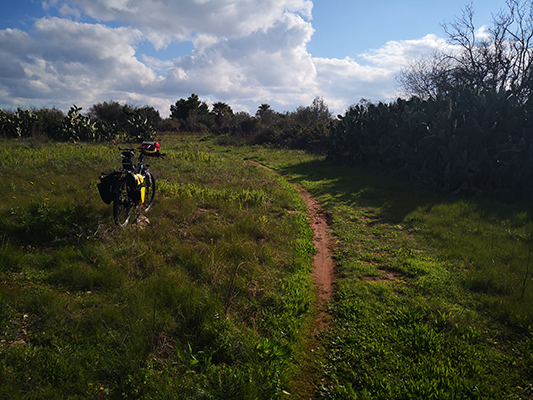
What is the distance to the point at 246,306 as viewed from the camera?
383cm

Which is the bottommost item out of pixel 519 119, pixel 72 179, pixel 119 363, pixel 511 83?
pixel 119 363

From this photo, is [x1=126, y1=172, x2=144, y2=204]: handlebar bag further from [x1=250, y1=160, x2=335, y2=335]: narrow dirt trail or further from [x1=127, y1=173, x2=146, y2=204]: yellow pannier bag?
[x1=250, y1=160, x2=335, y2=335]: narrow dirt trail

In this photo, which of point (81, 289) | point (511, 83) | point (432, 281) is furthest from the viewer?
point (511, 83)

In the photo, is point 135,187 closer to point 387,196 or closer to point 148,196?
point 148,196

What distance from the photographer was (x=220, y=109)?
52.3 metres

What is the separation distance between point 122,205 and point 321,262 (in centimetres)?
→ 388

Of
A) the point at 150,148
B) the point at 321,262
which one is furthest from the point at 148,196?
the point at 321,262

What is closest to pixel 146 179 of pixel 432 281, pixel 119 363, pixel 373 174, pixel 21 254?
pixel 21 254

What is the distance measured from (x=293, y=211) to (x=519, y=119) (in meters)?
7.83

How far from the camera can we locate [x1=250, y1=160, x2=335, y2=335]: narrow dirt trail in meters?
4.14

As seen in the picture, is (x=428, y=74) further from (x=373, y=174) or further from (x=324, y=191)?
(x=324, y=191)

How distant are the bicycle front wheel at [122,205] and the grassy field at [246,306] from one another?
254 millimetres

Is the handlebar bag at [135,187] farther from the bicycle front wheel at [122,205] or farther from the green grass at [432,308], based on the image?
the green grass at [432,308]

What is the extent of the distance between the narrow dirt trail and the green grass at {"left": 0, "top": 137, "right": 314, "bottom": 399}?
17 centimetres
